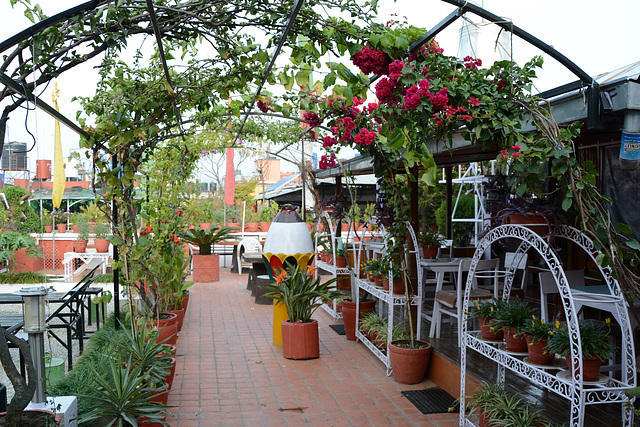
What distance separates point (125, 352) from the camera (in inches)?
161

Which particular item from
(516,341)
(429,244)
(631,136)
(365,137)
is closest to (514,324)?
(516,341)

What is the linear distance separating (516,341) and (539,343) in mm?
226

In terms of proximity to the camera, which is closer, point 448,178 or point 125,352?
point 125,352

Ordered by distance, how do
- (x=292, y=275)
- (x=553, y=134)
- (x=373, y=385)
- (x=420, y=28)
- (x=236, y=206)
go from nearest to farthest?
(x=553, y=134), (x=420, y=28), (x=373, y=385), (x=292, y=275), (x=236, y=206)

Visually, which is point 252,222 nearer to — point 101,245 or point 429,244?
point 101,245

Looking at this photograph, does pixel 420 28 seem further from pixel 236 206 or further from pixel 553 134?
pixel 236 206

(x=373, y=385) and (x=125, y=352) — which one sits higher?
(x=125, y=352)

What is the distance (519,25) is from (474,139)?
0.75m

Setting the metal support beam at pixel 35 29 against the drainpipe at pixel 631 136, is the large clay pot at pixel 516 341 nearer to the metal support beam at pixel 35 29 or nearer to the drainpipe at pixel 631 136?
the drainpipe at pixel 631 136

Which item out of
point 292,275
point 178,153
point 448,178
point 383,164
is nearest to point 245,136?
point 178,153

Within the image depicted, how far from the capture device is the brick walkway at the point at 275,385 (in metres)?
3.94

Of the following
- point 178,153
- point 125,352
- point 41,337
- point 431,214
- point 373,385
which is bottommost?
point 373,385

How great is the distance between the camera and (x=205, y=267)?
11031mm

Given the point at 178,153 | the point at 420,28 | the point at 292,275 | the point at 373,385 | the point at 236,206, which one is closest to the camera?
the point at 420,28
